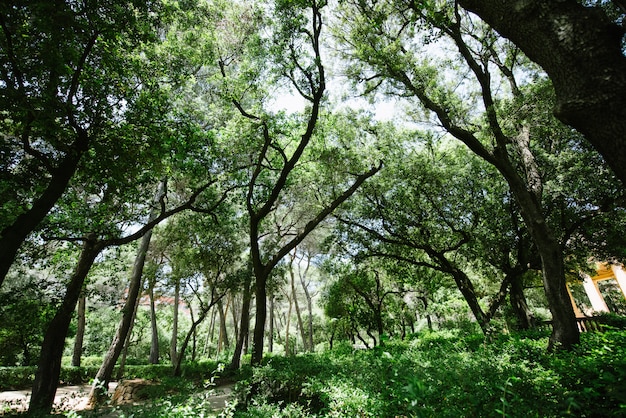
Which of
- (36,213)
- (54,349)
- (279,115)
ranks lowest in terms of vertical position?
(54,349)

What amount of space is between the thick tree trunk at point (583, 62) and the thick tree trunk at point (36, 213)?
6962 mm

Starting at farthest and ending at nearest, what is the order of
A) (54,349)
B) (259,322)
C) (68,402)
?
1. (68,402)
2. (259,322)
3. (54,349)

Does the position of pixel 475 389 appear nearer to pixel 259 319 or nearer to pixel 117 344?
pixel 259 319

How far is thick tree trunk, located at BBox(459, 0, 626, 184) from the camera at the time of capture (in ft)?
6.97

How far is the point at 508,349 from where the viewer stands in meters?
6.11

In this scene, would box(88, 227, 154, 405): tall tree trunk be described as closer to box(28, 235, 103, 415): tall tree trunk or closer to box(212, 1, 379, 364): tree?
box(28, 235, 103, 415): tall tree trunk

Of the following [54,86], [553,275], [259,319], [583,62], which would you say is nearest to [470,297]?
[553,275]

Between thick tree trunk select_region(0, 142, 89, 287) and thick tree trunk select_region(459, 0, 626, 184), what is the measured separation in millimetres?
6962

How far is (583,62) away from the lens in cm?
229

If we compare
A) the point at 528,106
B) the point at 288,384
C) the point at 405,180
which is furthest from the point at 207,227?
the point at 528,106

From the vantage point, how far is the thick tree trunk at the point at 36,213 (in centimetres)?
491

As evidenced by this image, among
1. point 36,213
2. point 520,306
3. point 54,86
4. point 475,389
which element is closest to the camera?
point 475,389

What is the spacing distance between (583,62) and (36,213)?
7669 millimetres

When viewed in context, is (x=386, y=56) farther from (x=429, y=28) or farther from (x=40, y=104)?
(x=40, y=104)
